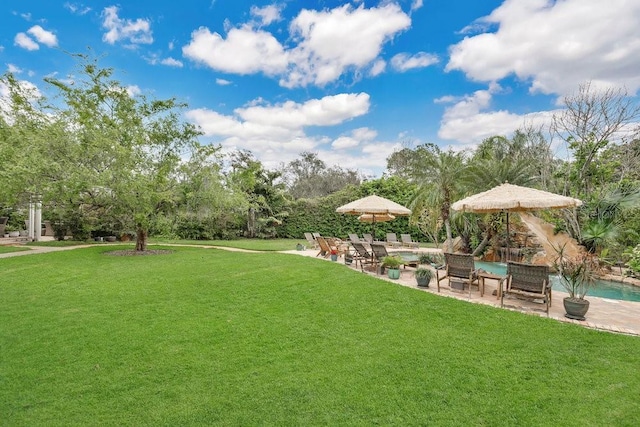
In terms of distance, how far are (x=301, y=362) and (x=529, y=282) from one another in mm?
4840

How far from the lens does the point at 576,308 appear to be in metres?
5.68

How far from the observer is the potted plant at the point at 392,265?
29.7ft

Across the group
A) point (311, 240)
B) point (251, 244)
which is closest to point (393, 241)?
point (311, 240)

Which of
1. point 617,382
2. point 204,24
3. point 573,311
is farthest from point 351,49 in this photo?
point 617,382

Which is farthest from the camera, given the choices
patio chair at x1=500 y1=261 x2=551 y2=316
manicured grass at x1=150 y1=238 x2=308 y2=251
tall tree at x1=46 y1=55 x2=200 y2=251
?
manicured grass at x1=150 y1=238 x2=308 y2=251

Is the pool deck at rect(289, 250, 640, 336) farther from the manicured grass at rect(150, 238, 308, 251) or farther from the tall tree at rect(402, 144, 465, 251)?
the manicured grass at rect(150, 238, 308, 251)

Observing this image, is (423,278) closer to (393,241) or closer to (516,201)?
(516,201)

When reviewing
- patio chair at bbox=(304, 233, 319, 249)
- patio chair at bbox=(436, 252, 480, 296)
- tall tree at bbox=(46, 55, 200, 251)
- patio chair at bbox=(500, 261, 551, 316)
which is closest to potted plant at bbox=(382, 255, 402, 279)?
patio chair at bbox=(436, 252, 480, 296)

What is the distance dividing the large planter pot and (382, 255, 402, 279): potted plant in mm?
3974

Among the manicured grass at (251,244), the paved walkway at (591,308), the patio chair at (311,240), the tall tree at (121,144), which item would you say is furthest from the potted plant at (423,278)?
the tall tree at (121,144)

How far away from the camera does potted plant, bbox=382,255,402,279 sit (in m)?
9.04

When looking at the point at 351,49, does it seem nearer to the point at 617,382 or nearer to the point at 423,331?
the point at 423,331

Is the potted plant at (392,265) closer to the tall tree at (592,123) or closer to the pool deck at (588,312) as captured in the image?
the pool deck at (588,312)

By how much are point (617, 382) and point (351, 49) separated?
51.2 feet
